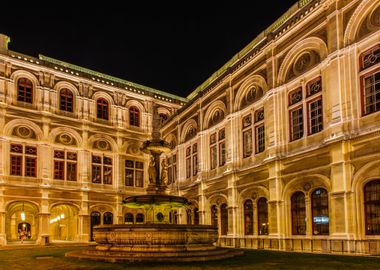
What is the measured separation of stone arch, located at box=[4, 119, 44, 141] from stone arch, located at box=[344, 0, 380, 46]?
2348 centimetres

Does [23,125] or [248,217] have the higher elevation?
[23,125]

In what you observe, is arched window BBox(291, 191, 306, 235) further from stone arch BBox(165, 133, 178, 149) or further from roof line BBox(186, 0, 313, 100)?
stone arch BBox(165, 133, 178, 149)

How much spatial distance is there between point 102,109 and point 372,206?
25.3m

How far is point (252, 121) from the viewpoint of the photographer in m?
24.1

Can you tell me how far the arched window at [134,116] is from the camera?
37875 millimetres

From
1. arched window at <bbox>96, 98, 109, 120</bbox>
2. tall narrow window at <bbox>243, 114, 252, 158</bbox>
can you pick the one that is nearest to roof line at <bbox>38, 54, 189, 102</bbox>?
arched window at <bbox>96, 98, 109, 120</bbox>

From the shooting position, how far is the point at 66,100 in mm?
34094

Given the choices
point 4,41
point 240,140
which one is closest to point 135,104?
point 4,41

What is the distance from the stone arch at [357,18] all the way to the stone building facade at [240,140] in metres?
0.04

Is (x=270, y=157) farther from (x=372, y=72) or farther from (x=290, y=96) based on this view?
(x=372, y=72)

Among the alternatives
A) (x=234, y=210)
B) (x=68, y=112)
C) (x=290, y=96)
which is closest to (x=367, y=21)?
(x=290, y=96)

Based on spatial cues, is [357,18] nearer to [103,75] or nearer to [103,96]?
[103,96]

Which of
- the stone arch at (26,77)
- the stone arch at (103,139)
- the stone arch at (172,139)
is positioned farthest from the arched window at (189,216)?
the stone arch at (26,77)

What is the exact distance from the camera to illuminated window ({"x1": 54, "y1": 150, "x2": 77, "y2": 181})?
108ft
